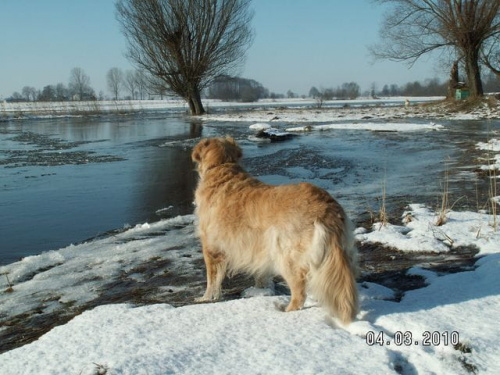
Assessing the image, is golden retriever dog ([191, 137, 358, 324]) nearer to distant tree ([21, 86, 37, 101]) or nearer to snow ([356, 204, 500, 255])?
snow ([356, 204, 500, 255])

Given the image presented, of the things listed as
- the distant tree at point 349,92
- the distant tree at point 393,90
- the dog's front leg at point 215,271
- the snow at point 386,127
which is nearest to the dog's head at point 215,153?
the dog's front leg at point 215,271

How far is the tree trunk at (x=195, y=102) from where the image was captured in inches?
1524

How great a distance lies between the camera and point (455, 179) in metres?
8.21

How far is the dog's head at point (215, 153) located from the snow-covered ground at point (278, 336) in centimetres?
139

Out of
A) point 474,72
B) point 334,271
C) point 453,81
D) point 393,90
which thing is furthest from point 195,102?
point 393,90

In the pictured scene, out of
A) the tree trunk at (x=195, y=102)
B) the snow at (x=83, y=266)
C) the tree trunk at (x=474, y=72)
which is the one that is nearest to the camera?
the snow at (x=83, y=266)

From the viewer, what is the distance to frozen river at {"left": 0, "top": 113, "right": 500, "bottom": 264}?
22.5ft

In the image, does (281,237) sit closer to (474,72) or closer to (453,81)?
(474,72)

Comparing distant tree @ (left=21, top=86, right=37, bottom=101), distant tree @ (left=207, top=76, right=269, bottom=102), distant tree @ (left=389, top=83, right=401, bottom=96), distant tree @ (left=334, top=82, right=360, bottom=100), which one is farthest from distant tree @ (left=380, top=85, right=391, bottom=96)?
distant tree @ (left=21, top=86, right=37, bottom=101)

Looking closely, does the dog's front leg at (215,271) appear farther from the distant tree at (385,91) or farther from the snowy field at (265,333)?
the distant tree at (385,91)

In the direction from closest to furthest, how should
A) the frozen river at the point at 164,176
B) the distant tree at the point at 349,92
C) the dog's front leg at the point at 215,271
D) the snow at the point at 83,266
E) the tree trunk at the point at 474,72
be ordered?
1. the dog's front leg at the point at 215,271
2. the snow at the point at 83,266
3. the frozen river at the point at 164,176
4. the tree trunk at the point at 474,72
5. the distant tree at the point at 349,92

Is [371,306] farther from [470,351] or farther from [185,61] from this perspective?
[185,61]

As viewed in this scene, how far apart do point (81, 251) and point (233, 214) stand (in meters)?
2.68

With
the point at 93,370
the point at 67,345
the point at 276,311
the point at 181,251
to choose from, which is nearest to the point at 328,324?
the point at 276,311
